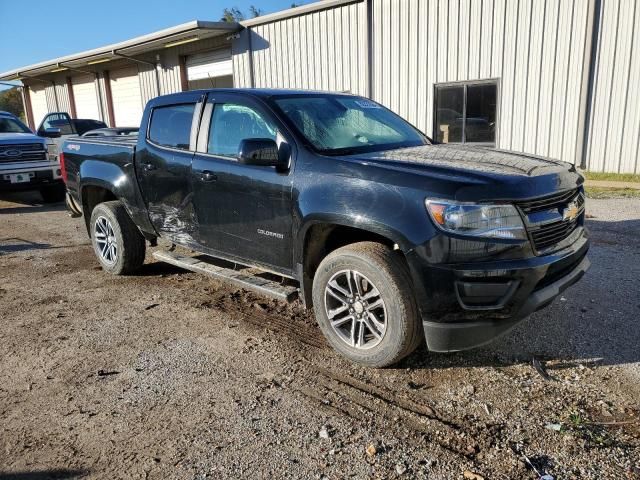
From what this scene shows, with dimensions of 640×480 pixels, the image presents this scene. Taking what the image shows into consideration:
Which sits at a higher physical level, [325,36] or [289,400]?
[325,36]

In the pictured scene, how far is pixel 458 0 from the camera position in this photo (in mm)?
12016

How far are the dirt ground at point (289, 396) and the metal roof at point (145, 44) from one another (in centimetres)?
1384

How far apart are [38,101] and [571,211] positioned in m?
34.3

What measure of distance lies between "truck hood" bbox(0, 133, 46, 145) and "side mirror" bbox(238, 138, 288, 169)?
8999mm

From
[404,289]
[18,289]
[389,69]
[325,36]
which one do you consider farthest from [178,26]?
[404,289]

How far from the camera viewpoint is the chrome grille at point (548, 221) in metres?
3.05

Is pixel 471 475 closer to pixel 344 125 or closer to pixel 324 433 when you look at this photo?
pixel 324 433

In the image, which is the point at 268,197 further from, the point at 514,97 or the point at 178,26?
the point at 178,26

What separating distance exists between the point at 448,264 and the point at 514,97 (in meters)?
10.2

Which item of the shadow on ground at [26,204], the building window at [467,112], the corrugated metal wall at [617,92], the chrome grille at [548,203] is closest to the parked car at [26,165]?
the shadow on ground at [26,204]

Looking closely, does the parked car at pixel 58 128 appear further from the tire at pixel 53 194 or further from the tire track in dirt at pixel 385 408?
the tire track in dirt at pixel 385 408

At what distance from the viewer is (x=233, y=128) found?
4309 millimetres

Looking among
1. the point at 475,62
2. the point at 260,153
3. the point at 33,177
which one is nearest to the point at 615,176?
the point at 475,62

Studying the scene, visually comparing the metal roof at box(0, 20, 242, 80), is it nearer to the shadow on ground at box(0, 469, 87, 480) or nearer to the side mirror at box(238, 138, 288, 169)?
the side mirror at box(238, 138, 288, 169)
